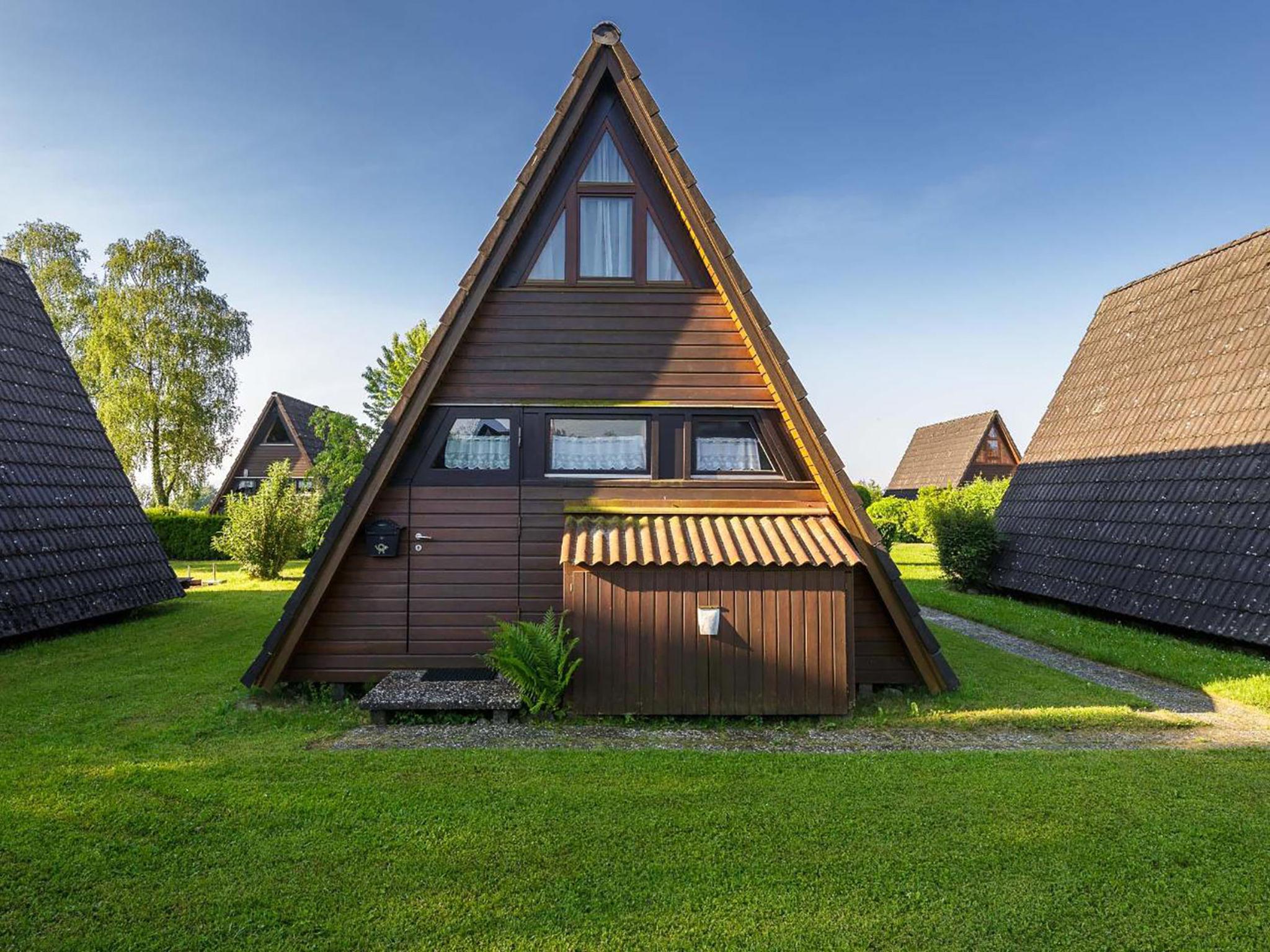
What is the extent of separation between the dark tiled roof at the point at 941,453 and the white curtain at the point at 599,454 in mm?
31599

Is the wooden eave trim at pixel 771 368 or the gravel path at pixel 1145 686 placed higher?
the wooden eave trim at pixel 771 368

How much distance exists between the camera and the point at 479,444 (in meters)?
7.62

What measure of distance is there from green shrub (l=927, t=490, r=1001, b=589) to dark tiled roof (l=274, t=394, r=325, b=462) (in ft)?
84.8

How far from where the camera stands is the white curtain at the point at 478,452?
760 cm

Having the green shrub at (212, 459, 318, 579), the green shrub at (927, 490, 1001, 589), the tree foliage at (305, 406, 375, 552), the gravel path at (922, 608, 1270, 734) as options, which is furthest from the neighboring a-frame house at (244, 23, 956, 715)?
the tree foliage at (305, 406, 375, 552)

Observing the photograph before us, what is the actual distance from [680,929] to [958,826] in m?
2.08

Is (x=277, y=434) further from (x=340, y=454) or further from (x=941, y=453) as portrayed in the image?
(x=941, y=453)

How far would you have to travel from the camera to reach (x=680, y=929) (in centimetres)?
324

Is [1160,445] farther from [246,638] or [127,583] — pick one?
[127,583]

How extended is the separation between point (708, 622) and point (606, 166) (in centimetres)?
535

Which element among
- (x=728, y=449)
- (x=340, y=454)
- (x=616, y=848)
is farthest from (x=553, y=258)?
(x=340, y=454)

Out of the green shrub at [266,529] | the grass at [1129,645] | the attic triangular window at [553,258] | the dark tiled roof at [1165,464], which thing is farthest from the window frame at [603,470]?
the green shrub at [266,529]

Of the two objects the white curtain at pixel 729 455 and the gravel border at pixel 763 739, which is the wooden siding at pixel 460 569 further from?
the white curtain at pixel 729 455

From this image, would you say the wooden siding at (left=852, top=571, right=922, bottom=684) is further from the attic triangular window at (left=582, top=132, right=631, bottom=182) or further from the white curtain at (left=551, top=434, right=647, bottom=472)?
the attic triangular window at (left=582, top=132, right=631, bottom=182)
